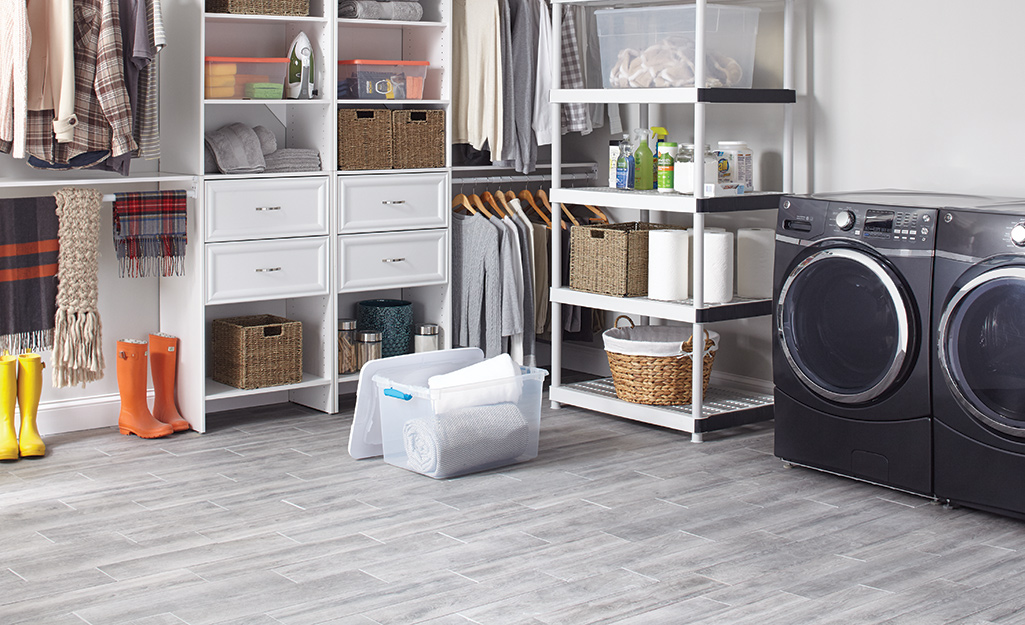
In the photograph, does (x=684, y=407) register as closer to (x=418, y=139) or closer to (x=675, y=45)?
(x=675, y=45)

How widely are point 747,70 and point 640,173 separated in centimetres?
55

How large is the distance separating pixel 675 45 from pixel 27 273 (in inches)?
93.3

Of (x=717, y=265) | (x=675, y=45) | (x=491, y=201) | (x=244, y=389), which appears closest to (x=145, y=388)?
(x=244, y=389)

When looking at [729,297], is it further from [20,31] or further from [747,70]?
[20,31]

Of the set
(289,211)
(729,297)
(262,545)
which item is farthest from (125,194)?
(729,297)

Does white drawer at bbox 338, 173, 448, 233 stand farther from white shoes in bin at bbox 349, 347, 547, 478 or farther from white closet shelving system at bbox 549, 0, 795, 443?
white shoes in bin at bbox 349, 347, 547, 478

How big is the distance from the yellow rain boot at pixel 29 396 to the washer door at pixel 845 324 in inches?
97.5

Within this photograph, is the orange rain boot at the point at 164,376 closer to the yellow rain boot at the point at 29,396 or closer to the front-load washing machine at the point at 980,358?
the yellow rain boot at the point at 29,396

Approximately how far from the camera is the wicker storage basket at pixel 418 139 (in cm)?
449

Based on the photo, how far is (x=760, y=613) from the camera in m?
2.52

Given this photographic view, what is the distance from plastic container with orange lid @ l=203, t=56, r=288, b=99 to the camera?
4.03 m

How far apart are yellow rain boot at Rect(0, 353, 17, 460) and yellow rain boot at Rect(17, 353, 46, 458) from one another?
1.0 inches

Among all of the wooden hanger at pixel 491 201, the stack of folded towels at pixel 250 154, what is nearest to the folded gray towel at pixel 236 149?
the stack of folded towels at pixel 250 154

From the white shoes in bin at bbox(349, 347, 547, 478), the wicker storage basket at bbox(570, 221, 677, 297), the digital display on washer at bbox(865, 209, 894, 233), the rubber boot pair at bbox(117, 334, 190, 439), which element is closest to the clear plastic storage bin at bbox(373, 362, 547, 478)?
the white shoes in bin at bbox(349, 347, 547, 478)
